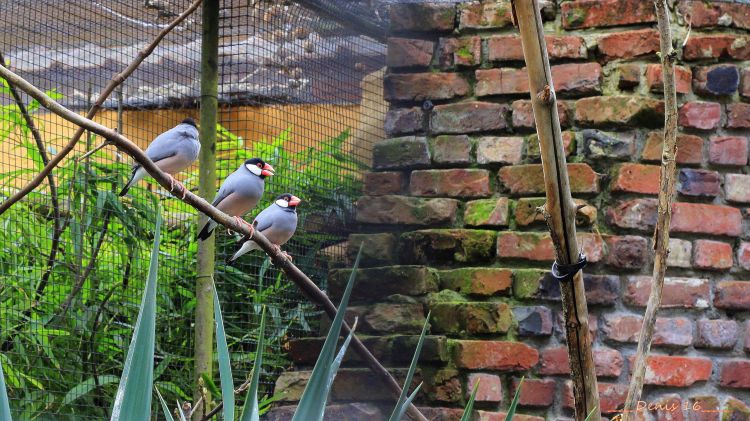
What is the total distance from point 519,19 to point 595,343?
1.29 m

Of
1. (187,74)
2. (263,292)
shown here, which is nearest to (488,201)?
(263,292)

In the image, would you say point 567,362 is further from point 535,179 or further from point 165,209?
point 165,209

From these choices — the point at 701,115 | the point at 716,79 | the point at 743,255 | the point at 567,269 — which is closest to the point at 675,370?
the point at 743,255

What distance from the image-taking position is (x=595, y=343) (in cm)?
240

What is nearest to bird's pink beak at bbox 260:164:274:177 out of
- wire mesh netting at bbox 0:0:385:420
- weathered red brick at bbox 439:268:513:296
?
wire mesh netting at bbox 0:0:385:420

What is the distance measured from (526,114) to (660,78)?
33cm

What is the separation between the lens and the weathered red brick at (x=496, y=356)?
94.3 inches

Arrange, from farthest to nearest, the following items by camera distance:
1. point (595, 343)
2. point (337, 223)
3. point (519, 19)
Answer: point (337, 223)
point (595, 343)
point (519, 19)

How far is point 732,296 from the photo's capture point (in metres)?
2.43

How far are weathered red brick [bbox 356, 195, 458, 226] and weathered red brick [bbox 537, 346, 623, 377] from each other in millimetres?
417

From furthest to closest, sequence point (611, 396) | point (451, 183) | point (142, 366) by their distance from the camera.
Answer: point (451, 183)
point (611, 396)
point (142, 366)

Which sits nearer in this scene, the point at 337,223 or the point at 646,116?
the point at 646,116

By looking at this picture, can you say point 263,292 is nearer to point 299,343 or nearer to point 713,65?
point 299,343

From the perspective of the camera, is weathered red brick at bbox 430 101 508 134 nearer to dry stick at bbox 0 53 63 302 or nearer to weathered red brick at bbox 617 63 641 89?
weathered red brick at bbox 617 63 641 89
